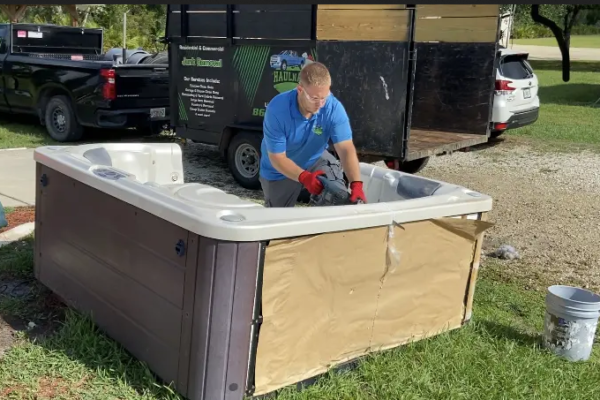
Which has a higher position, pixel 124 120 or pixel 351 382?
pixel 124 120

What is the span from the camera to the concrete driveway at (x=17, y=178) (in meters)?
7.54

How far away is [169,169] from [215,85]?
3.29 m

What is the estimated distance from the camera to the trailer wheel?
324 inches

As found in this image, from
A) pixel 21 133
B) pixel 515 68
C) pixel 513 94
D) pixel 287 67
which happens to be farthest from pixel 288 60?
pixel 21 133

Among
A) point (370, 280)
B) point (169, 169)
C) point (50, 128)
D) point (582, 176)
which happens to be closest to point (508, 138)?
point (582, 176)

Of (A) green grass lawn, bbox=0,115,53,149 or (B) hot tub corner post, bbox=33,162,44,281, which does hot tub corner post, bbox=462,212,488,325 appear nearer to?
(B) hot tub corner post, bbox=33,162,44,281

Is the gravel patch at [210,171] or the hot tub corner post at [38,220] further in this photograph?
the gravel patch at [210,171]

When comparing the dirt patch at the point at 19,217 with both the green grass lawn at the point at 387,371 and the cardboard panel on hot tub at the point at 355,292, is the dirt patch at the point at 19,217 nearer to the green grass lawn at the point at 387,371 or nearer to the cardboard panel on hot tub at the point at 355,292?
the green grass lawn at the point at 387,371

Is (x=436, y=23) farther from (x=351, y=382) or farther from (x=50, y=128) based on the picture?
(x=351, y=382)

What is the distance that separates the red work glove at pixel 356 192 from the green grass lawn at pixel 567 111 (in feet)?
29.3

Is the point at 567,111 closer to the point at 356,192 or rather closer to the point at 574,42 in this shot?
the point at 356,192

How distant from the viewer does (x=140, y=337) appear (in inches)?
150

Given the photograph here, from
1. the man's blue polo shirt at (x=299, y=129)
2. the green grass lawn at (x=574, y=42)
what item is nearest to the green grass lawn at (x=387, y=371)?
the man's blue polo shirt at (x=299, y=129)

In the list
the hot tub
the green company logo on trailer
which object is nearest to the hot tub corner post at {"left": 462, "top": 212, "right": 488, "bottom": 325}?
the hot tub
